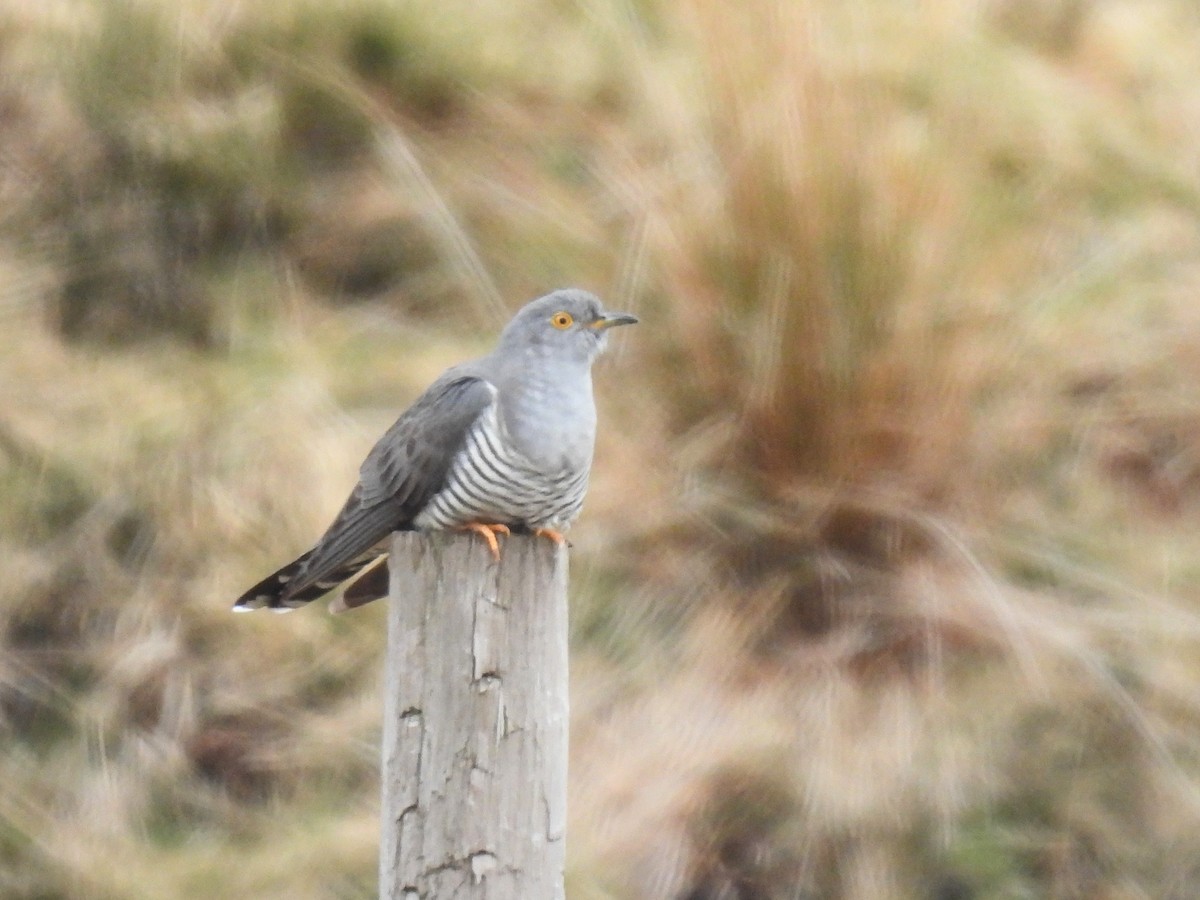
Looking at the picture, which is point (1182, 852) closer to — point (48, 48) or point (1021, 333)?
point (1021, 333)

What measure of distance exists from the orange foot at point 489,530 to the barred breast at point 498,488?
0.11ft

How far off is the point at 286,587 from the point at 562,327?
24.2 inches

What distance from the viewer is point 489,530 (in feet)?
8.23

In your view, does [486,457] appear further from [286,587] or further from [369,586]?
[286,587]

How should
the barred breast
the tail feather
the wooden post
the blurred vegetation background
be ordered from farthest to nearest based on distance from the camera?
the blurred vegetation background
the tail feather
the barred breast
the wooden post

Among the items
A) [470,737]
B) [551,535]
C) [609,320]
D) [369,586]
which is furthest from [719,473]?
[470,737]

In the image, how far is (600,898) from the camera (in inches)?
131

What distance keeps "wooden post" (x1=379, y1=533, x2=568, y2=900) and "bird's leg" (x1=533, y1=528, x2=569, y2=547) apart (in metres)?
0.28

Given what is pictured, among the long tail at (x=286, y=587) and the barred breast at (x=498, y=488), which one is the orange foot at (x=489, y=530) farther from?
the long tail at (x=286, y=587)

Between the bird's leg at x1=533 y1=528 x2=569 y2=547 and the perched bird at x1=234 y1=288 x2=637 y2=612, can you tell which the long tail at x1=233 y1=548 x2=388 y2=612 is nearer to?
the perched bird at x1=234 y1=288 x2=637 y2=612

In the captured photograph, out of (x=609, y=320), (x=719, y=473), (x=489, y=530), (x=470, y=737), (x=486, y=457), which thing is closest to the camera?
(x=470, y=737)

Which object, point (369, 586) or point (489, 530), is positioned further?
point (369, 586)

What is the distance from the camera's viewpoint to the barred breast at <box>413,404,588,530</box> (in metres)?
2.61

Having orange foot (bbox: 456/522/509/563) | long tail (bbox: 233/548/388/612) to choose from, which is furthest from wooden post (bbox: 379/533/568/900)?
long tail (bbox: 233/548/388/612)
